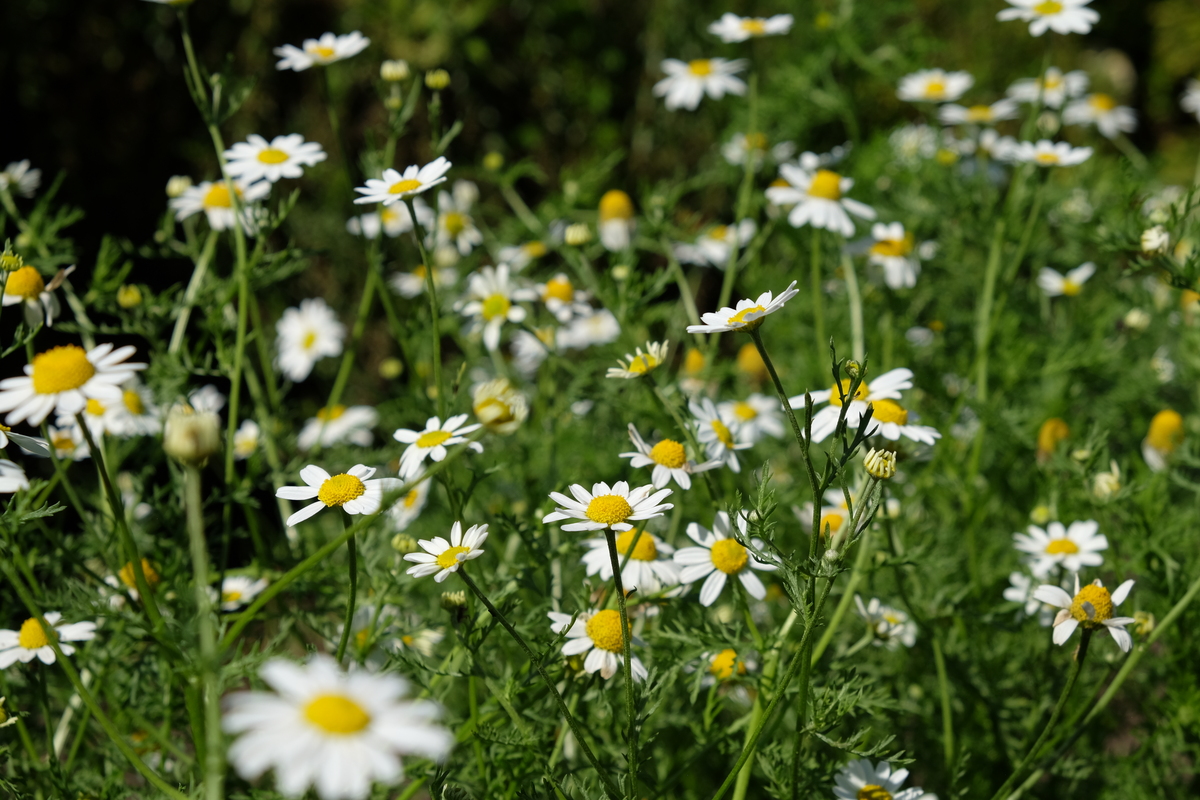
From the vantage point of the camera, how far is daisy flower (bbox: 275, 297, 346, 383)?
2.51 metres

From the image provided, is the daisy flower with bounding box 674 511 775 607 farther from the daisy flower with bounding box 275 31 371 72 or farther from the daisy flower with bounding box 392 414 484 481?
the daisy flower with bounding box 275 31 371 72

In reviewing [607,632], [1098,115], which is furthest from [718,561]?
[1098,115]

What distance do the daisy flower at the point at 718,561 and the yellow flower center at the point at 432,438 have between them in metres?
0.39

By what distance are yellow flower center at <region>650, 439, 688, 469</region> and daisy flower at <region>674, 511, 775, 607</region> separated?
0.11m

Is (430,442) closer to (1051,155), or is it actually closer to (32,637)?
(32,637)

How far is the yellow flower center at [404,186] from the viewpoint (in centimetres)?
135

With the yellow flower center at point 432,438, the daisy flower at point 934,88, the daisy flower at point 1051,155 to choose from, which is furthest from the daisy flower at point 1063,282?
the yellow flower center at point 432,438

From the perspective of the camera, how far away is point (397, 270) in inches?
158

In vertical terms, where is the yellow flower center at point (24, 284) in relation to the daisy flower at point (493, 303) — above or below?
above

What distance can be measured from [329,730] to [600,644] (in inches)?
23.6

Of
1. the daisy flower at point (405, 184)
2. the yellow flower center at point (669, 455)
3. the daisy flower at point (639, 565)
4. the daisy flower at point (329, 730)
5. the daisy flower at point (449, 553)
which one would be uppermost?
the daisy flower at point (405, 184)

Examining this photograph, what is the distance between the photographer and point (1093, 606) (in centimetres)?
124

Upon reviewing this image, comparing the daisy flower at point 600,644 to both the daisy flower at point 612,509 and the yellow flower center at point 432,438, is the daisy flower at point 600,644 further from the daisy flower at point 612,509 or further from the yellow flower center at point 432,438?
the yellow flower center at point 432,438

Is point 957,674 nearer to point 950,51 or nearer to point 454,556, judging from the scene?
point 454,556
